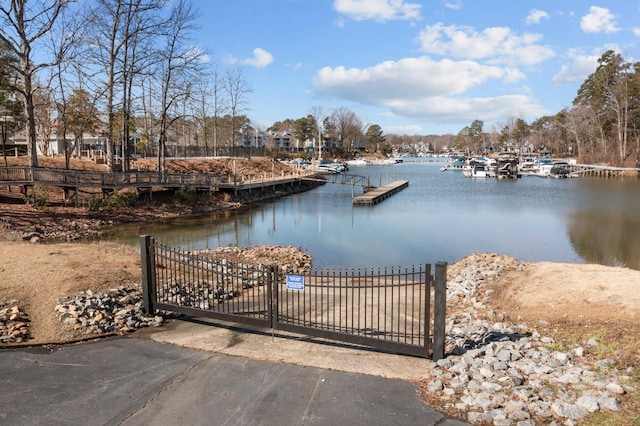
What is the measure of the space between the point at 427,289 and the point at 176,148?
2333 inches

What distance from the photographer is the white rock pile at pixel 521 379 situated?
5.39 metres

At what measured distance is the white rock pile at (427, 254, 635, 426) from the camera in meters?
5.39

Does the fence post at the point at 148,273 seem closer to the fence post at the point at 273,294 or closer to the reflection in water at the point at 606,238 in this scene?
the fence post at the point at 273,294

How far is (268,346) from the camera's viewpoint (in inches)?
311

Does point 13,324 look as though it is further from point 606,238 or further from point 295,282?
point 606,238

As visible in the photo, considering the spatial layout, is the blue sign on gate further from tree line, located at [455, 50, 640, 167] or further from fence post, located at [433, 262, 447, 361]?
tree line, located at [455, 50, 640, 167]

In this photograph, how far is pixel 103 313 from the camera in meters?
8.75

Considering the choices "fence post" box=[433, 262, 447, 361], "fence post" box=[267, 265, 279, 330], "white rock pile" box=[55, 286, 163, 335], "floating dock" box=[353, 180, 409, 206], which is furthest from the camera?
"floating dock" box=[353, 180, 409, 206]

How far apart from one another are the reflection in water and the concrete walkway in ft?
54.4

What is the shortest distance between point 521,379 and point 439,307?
146 centimetres

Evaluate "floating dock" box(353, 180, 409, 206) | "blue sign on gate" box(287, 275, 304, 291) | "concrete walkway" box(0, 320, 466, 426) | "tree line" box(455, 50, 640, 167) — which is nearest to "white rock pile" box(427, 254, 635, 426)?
"concrete walkway" box(0, 320, 466, 426)

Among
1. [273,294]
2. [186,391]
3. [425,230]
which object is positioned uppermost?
[273,294]

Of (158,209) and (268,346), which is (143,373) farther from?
(158,209)

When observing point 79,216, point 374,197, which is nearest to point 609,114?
point 374,197
